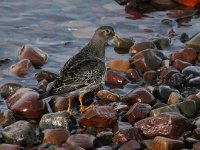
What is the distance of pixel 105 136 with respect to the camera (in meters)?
9.05

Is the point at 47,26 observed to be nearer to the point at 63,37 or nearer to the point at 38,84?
the point at 63,37

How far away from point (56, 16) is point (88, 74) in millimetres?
5253

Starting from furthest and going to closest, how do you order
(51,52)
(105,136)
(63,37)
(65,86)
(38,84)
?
(63,37)
(51,52)
(38,84)
(65,86)
(105,136)

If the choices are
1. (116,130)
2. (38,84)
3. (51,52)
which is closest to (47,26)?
(51,52)

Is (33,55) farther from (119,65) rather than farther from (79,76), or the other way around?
(79,76)

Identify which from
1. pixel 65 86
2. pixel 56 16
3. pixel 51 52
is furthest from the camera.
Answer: pixel 56 16

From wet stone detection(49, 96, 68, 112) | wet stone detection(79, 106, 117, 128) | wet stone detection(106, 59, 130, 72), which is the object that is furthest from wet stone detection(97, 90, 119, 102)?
wet stone detection(106, 59, 130, 72)

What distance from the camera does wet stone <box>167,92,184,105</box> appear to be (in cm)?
993

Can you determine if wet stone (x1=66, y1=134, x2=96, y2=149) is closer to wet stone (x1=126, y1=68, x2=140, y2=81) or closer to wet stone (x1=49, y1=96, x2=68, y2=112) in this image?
wet stone (x1=49, y1=96, x2=68, y2=112)

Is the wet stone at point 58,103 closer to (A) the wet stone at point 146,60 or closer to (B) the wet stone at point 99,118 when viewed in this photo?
(B) the wet stone at point 99,118

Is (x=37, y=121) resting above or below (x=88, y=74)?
below

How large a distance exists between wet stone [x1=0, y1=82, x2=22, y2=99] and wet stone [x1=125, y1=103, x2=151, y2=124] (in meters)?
2.09

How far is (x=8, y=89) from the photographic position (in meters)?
10.6

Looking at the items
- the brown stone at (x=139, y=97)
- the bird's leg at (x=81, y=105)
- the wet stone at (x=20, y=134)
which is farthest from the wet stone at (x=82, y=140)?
the brown stone at (x=139, y=97)
